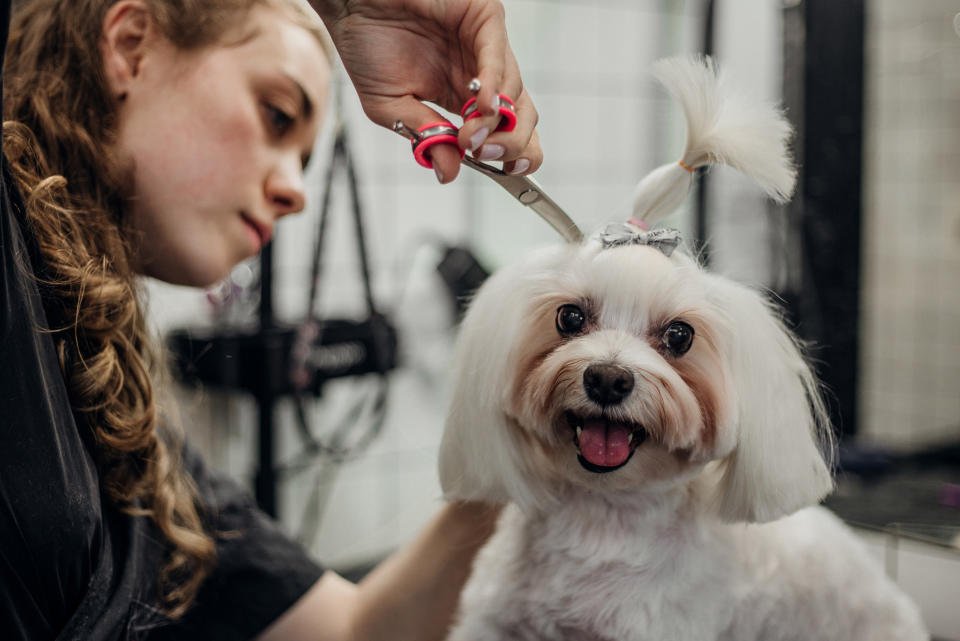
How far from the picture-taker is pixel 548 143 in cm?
317

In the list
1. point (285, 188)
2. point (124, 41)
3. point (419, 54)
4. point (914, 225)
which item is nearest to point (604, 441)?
point (419, 54)

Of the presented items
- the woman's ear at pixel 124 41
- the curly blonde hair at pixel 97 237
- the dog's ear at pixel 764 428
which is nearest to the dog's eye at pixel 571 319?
the dog's ear at pixel 764 428

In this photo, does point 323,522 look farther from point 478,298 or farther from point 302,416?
point 478,298

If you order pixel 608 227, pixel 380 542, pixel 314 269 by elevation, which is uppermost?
pixel 608 227

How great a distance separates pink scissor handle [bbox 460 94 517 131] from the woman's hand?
0.5 inches

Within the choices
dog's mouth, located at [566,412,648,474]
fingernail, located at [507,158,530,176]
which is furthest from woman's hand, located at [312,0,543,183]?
dog's mouth, located at [566,412,648,474]

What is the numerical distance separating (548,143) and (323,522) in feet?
5.39

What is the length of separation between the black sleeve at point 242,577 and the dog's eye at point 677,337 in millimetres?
583

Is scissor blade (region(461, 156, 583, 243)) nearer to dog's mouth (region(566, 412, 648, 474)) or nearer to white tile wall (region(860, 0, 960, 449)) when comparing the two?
dog's mouth (region(566, 412, 648, 474))

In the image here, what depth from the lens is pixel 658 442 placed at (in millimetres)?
707

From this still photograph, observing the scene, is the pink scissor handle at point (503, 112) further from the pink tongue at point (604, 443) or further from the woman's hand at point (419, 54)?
the pink tongue at point (604, 443)

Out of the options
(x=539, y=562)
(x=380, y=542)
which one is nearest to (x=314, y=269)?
(x=539, y=562)

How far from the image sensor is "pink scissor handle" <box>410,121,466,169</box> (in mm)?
621

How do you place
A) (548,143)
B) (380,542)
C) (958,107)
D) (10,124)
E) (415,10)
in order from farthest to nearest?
1. (548,143)
2. (380,542)
3. (958,107)
4. (10,124)
5. (415,10)
